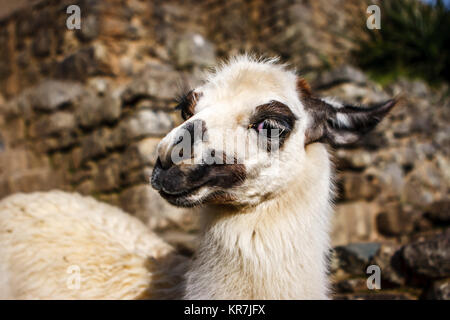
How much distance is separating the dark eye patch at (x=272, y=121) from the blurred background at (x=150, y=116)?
1.58 meters

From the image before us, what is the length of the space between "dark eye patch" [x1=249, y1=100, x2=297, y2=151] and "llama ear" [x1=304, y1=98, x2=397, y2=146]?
0.26 metres

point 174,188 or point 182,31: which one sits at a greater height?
point 182,31

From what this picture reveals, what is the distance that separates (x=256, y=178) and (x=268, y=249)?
1.08ft

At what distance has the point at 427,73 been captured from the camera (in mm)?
7711

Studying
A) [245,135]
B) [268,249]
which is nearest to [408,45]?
[245,135]

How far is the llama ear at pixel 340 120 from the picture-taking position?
6.56 feet

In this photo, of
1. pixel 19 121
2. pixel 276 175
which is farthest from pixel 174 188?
pixel 19 121

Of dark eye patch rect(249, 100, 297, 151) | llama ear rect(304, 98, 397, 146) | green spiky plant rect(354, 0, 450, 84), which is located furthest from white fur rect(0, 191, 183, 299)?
green spiky plant rect(354, 0, 450, 84)

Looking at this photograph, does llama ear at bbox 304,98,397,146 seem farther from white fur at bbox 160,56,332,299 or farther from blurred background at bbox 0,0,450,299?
blurred background at bbox 0,0,450,299

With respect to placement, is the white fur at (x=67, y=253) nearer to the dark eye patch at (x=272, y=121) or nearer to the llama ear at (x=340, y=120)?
the dark eye patch at (x=272, y=121)

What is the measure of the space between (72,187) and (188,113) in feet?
11.6

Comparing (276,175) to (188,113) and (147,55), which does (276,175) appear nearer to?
(188,113)
